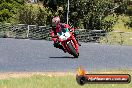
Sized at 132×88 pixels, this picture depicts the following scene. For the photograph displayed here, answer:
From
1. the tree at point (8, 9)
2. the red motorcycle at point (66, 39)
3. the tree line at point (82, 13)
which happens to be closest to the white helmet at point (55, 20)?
the red motorcycle at point (66, 39)

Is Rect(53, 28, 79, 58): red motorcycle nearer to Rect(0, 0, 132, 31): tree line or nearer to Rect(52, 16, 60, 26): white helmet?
Rect(52, 16, 60, 26): white helmet

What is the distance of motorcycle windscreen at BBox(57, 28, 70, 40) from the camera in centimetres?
1491

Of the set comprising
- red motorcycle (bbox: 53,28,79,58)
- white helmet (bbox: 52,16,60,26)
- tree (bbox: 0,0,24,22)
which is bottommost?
tree (bbox: 0,0,24,22)

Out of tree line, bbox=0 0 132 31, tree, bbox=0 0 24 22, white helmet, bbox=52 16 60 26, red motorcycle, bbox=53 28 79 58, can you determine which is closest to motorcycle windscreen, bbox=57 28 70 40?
red motorcycle, bbox=53 28 79 58

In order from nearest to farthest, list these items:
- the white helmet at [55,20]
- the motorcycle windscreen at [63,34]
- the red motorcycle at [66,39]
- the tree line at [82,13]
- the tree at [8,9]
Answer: the white helmet at [55,20] → the motorcycle windscreen at [63,34] → the red motorcycle at [66,39] → the tree line at [82,13] → the tree at [8,9]

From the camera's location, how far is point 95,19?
1741 inches

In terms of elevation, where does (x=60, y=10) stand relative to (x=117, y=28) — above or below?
above

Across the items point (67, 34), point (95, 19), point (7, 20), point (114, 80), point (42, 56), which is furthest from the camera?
point (7, 20)

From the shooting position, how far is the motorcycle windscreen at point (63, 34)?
14.9 metres

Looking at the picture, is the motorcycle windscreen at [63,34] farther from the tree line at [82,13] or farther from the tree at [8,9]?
the tree at [8,9]

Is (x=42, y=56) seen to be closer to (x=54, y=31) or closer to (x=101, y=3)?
(x=54, y=31)

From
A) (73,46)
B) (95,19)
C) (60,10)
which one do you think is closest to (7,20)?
(60,10)

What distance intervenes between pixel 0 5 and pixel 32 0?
19776mm

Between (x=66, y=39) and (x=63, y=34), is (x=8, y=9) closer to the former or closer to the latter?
(x=66, y=39)
